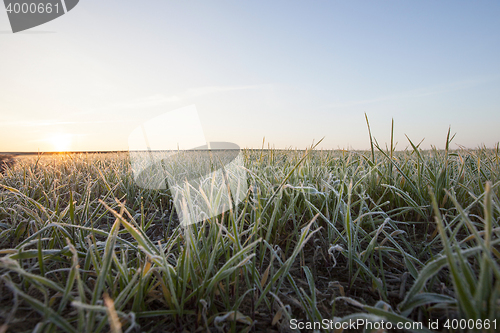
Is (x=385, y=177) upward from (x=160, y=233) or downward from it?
upward

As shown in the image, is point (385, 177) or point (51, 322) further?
point (385, 177)

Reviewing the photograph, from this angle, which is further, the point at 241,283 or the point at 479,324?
the point at 241,283

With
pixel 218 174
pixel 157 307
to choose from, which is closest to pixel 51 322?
pixel 157 307

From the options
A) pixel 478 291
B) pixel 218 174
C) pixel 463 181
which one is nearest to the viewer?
pixel 478 291

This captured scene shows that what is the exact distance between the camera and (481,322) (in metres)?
0.43

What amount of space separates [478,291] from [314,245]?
583 millimetres

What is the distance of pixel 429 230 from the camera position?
109 cm

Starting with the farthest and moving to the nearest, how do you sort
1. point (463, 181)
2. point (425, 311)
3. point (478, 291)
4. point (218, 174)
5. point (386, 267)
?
point (218, 174) < point (463, 181) < point (386, 267) < point (425, 311) < point (478, 291)

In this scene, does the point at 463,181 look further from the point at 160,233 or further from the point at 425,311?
the point at 160,233

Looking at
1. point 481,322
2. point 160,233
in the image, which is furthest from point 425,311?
point 160,233

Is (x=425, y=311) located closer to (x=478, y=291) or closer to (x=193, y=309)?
(x=478, y=291)

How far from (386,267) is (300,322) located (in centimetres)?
43

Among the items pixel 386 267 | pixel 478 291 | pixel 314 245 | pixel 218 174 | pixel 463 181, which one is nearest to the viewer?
pixel 478 291

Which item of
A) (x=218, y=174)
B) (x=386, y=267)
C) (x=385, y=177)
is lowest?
(x=386, y=267)
